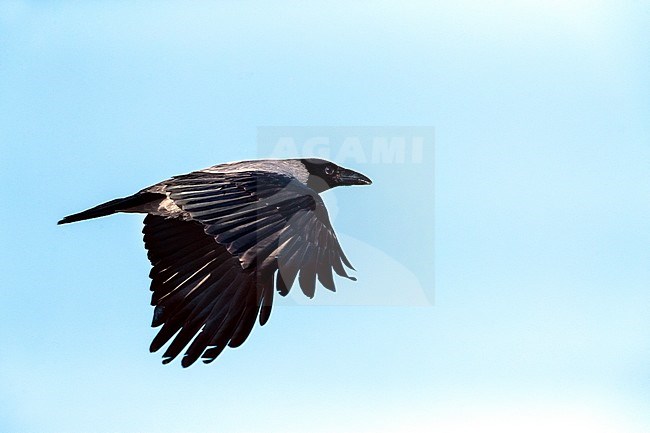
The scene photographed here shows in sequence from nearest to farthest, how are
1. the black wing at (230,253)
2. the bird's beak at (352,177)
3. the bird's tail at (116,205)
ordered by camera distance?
the black wing at (230,253) → the bird's tail at (116,205) → the bird's beak at (352,177)

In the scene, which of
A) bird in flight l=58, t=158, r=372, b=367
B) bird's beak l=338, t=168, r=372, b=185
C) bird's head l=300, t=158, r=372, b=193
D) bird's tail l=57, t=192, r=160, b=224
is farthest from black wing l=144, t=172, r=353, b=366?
bird's beak l=338, t=168, r=372, b=185

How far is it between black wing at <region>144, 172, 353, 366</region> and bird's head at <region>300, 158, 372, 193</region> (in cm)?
174

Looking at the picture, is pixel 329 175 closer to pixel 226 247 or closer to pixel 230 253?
pixel 230 253

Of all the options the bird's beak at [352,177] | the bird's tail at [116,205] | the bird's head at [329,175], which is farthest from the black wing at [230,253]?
the bird's beak at [352,177]

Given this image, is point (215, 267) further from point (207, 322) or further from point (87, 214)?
point (87, 214)

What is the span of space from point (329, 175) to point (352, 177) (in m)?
0.28

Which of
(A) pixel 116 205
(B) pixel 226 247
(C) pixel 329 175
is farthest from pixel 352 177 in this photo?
(B) pixel 226 247

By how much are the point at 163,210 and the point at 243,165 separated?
0.98 m

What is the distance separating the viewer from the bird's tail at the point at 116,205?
30.5 ft

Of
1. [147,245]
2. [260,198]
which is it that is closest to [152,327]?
[147,245]

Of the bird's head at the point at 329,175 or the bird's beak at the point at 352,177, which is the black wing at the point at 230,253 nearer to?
the bird's head at the point at 329,175

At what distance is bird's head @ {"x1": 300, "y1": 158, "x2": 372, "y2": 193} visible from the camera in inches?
420

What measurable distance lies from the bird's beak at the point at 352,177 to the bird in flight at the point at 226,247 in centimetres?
45

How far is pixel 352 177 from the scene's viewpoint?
35.0 ft
